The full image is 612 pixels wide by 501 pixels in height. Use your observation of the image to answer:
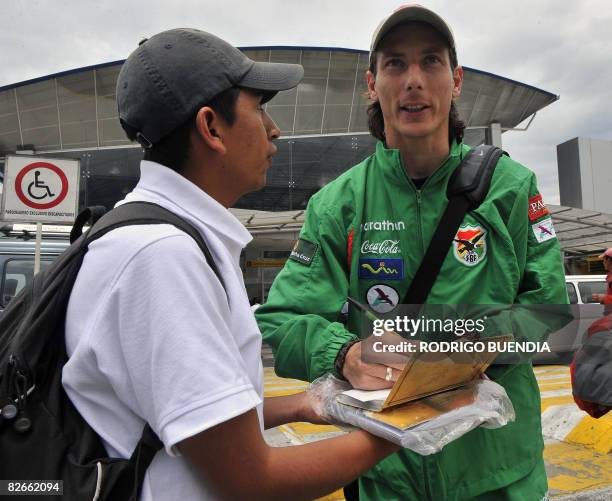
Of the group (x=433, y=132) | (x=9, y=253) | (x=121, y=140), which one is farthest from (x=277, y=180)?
(x=433, y=132)

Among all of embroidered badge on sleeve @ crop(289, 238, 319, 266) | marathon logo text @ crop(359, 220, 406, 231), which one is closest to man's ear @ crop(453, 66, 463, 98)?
marathon logo text @ crop(359, 220, 406, 231)

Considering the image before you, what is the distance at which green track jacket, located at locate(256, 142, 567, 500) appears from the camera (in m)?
1.43

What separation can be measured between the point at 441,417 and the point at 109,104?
20680mm

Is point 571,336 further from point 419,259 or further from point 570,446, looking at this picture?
point 570,446

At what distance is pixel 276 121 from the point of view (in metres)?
19.5

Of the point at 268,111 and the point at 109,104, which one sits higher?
the point at 109,104

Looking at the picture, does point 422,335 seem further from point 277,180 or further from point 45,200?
point 277,180

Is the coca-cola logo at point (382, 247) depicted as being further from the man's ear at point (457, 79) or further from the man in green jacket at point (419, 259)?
the man's ear at point (457, 79)

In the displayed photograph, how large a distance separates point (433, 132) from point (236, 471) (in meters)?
1.14

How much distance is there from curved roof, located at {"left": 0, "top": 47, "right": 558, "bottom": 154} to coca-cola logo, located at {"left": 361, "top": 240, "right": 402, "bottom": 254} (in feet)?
56.0

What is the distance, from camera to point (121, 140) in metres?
19.2

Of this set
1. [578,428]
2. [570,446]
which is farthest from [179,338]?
[578,428]

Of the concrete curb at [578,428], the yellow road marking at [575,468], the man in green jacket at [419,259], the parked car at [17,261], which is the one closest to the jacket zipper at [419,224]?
the man in green jacket at [419,259]

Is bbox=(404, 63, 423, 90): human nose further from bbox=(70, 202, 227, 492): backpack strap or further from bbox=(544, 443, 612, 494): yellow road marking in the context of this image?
bbox=(544, 443, 612, 494): yellow road marking
